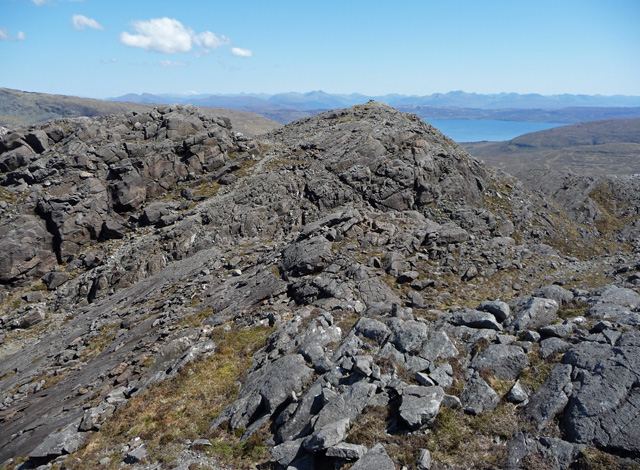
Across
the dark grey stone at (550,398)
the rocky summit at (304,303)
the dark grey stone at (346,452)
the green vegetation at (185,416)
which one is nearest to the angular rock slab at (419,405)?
the rocky summit at (304,303)

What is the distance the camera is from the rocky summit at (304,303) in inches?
476

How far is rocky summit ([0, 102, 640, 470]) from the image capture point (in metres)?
12.1

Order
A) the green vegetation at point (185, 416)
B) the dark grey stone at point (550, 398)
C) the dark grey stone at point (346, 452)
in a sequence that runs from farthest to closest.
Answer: the green vegetation at point (185, 416) < the dark grey stone at point (550, 398) < the dark grey stone at point (346, 452)

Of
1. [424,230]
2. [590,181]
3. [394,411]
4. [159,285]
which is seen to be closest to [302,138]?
[424,230]

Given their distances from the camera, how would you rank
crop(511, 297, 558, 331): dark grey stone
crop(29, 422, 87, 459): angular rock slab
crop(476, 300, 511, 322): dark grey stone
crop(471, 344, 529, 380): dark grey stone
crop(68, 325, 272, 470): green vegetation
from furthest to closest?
crop(476, 300, 511, 322): dark grey stone → crop(511, 297, 558, 331): dark grey stone → crop(29, 422, 87, 459): angular rock slab → crop(471, 344, 529, 380): dark grey stone → crop(68, 325, 272, 470): green vegetation

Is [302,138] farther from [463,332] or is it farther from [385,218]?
[463,332]

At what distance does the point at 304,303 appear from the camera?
2344 centimetres

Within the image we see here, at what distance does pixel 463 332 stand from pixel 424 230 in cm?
1641

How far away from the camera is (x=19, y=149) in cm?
4262

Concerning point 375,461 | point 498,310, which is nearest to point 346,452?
point 375,461

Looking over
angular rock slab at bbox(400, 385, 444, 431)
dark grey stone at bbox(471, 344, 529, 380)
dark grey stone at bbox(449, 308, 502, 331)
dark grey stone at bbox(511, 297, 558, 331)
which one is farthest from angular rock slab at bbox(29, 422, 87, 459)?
dark grey stone at bbox(511, 297, 558, 331)

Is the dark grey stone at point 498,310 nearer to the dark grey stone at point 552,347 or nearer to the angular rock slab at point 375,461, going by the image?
the dark grey stone at point 552,347

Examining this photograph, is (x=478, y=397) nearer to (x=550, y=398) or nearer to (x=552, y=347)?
(x=550, y=398)

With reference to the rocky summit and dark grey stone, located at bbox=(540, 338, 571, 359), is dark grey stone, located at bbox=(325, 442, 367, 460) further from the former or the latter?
dark grey stone, located at bbox=(540, 338, 571, 359)
